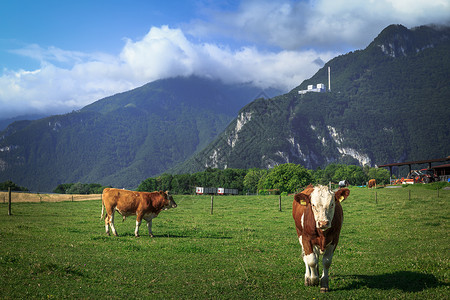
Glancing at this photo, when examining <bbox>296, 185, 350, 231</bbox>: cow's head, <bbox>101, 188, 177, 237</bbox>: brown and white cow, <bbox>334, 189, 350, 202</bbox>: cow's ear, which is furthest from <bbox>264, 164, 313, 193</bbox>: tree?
<bbox>296, 185, 350, 231</bbox>: cow's head

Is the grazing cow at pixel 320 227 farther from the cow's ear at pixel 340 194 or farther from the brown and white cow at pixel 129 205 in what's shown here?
the brown and white cow at pixel 129 205

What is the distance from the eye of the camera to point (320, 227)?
9.19m

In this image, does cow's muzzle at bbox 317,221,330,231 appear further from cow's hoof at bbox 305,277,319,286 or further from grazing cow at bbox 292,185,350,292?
cow's hoof at bbox 305,277,319,286

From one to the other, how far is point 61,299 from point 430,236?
19.4m

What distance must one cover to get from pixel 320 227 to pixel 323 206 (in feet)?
1.72

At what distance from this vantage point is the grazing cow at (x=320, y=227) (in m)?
9.34

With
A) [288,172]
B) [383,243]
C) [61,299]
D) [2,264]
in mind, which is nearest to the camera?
[61,299]

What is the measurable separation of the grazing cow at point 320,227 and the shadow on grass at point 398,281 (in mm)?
1050

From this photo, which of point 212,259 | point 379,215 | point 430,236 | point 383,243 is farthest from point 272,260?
A: point 379,215

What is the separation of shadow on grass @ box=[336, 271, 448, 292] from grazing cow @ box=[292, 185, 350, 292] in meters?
1.05

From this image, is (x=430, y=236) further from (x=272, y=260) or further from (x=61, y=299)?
(x=61, y=299)

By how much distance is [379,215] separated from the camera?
32125mm

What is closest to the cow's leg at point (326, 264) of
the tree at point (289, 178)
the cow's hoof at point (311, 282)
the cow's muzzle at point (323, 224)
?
the cow's hoof at point (311, 282)

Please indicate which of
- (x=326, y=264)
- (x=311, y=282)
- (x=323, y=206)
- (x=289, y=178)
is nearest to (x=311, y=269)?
(x=311, y=282)
